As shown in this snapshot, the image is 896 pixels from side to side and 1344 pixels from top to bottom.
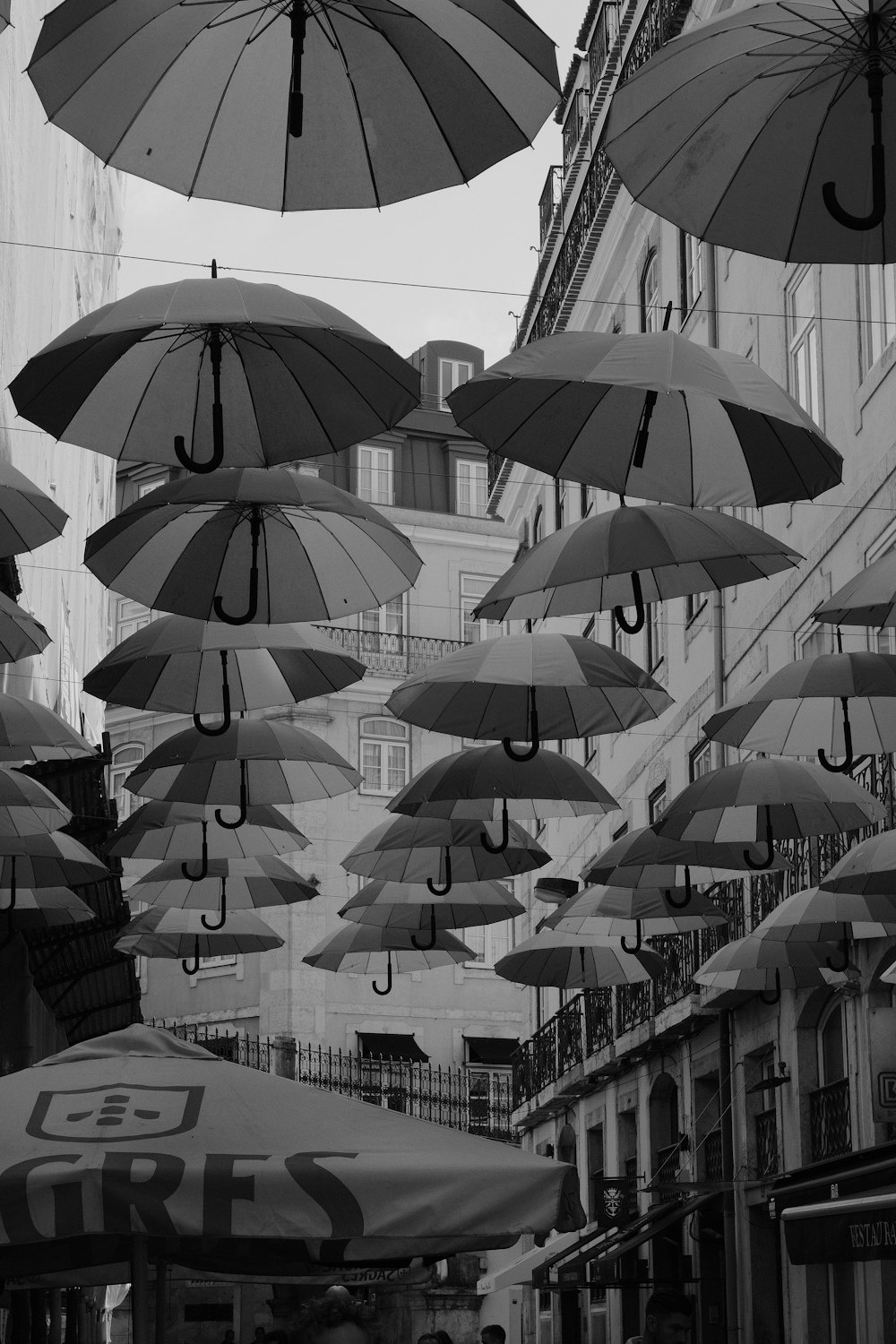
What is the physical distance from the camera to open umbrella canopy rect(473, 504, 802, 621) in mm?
9711

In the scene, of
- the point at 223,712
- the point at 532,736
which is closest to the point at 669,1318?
the point at 532,736

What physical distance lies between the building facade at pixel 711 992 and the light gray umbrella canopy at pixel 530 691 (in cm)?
191

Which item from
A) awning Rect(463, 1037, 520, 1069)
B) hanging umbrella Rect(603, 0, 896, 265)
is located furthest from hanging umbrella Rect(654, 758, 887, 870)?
awning Rect(463, 1037, 520, 1069)

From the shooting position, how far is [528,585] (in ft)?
33.2

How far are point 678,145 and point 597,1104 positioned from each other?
25.0 metres

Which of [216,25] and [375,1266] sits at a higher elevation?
[216,25]

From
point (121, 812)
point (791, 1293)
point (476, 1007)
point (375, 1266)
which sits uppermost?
point (121, 812)

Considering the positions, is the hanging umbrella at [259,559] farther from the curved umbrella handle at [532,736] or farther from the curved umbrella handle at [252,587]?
the curved umbrella handle at [532,736]

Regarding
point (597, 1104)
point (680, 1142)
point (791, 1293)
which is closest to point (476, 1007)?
point (597, 1104)

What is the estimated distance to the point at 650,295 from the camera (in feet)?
87.6

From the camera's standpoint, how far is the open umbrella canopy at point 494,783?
1306cm

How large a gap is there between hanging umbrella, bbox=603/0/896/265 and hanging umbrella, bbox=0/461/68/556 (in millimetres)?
3335

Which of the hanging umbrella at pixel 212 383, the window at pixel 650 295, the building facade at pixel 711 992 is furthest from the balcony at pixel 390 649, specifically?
the hanging umbrella at pixel 212 383

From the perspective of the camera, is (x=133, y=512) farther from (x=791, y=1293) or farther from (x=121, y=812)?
(x=121, y=812)
